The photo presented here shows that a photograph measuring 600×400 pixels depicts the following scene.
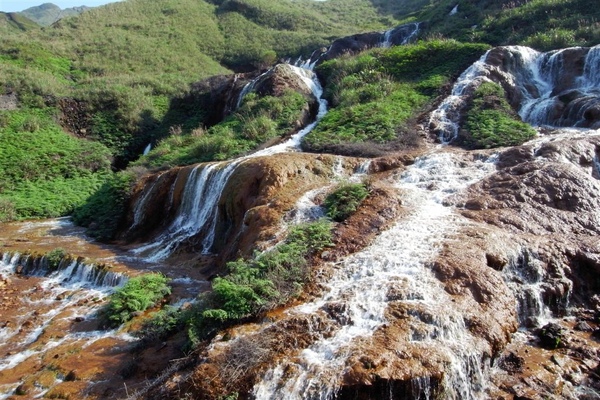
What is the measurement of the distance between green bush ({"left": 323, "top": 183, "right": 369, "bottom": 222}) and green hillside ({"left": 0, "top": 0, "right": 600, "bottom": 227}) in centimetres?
532

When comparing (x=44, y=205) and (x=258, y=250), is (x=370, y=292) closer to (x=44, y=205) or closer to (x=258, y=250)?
(x=258, y=250)

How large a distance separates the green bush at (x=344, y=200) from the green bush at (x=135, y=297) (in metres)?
3.87

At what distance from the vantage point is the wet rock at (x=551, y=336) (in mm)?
6684

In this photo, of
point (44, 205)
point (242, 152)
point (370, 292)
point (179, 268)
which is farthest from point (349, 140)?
point (44, 205)

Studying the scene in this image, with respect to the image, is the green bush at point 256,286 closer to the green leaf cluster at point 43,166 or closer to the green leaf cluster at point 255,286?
the green leaf cluster at point 255,286

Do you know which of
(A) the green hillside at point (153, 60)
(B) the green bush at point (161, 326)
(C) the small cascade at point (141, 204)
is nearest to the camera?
(B) the green bush at point (161, 326)

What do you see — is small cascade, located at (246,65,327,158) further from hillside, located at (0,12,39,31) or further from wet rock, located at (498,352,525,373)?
hillside, located at (0,12,39,31)

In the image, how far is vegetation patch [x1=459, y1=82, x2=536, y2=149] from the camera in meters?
13.5

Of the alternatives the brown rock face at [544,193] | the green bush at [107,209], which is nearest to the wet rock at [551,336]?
the brown rock face at [544,193]

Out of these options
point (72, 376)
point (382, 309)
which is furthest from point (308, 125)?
point (72, 376)

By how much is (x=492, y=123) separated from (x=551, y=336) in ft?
30.7

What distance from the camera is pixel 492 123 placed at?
47.8 feet

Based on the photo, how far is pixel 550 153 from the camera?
36.2ft

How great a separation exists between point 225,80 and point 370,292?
74.3ft
